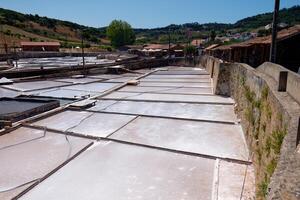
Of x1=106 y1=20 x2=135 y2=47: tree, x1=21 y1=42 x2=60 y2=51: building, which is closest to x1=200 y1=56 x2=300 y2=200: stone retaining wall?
x1=21 y1=42 x2=60 y2=51: building

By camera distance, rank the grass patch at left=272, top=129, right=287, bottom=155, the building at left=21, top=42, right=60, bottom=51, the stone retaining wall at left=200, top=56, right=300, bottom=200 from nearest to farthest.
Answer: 1. the stone retaining wall at left=200, top=56, right=300, bottom=200
2. the grass patch at left=272, top=129, right=287, bottom=155
3. the building at left=21, top=42, right=60, bottom=51

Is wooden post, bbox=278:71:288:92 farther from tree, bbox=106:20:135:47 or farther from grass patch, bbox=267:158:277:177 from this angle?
tree, bbox=106:20:135:47

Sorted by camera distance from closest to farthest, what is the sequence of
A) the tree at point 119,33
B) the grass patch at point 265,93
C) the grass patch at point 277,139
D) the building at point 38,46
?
the grass patch at point 277,139
the grass patch at point 265,93
the building at point 38,46
the tree at point 119,33

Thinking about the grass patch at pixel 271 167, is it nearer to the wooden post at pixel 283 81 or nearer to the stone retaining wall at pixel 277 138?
the stone retaining wall at pixel 277 138

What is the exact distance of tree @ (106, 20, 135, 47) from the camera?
3361 inches

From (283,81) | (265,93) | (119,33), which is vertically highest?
(119,33)

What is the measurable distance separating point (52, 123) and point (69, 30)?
356ft

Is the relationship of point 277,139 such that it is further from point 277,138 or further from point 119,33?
point 119,33

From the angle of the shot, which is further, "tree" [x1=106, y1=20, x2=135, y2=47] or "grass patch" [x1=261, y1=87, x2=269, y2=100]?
"tree" [x1=106, y1=20, x2=135, y2=47]

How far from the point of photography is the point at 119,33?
8581 centimetres

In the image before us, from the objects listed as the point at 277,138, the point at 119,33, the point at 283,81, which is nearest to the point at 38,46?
the point at 119,33

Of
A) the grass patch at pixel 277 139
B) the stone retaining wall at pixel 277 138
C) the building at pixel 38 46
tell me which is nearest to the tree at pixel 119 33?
the building at pixel 38 46

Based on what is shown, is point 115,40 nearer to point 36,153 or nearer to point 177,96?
point 177,96

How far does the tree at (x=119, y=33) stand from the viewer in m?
85.4
